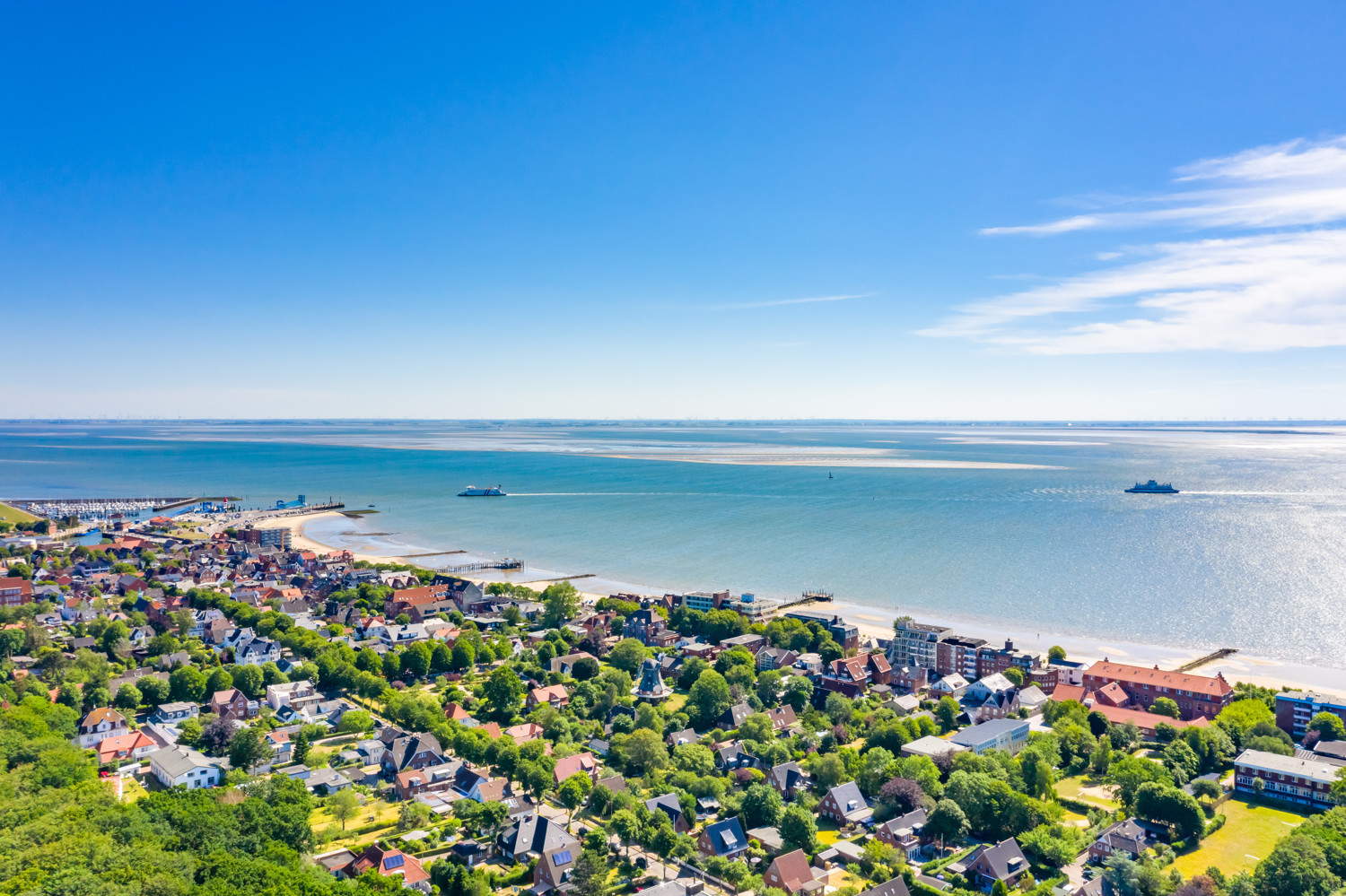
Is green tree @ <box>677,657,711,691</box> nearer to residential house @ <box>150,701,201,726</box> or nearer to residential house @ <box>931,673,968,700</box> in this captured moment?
residential house @ <box>931,673,968,700</box>

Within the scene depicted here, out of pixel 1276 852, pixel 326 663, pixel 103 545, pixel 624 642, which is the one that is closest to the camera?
pixel 1276 852

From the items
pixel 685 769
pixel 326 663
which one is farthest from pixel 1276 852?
pixel 326 663

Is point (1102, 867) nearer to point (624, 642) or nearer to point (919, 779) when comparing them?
point (919, 779)

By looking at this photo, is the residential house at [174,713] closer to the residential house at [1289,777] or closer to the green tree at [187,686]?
the green tree at [187,686]

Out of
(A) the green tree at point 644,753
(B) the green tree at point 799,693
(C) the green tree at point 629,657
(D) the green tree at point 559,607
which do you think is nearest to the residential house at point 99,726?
(A) the green tree at point 644,753

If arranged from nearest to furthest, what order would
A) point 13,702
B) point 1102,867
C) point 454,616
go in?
point 1102,867
point 13,702
point 454,616

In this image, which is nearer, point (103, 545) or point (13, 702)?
point (13, 702)

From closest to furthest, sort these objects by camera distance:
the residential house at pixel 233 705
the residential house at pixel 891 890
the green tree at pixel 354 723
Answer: the residential house at pixel 891 890
the green tree at pixel 354 723
the residential house at pixel 233 705
